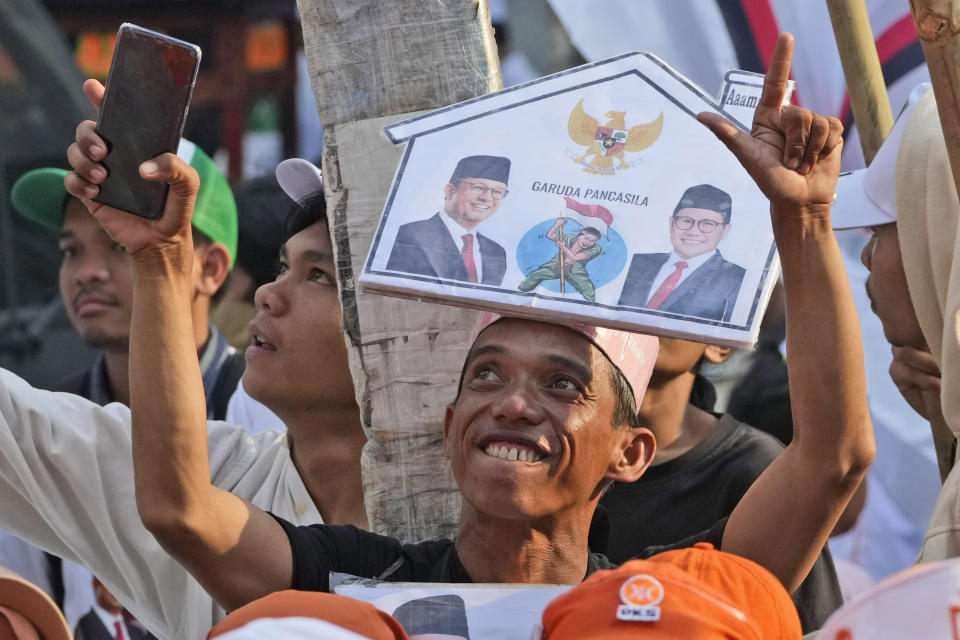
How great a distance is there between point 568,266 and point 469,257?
0.18 m

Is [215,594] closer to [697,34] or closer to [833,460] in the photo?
[833,460]

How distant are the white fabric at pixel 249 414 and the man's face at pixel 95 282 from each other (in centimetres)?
46

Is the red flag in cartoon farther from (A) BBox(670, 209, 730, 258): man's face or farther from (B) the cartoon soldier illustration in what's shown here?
(A) BBox(670, 209, 730, 258): man's face

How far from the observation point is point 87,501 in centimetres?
314

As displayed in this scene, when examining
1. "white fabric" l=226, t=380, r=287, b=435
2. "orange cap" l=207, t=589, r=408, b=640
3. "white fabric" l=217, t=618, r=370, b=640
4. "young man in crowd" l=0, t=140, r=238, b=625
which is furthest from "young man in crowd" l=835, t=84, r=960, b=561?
"young man in crowd" l=0, t=140, r=238, b=625

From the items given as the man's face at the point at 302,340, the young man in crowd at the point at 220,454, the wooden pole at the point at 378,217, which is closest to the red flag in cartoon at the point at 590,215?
the wooden pole at the point at 378,217

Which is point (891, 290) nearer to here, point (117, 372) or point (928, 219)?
point (928, 219)

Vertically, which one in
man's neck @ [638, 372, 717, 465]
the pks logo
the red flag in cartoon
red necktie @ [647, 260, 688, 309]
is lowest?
man's neck @ [638, 372, 717, 465]

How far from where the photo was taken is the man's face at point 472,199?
9.59 ft

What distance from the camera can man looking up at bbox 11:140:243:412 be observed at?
491 cm

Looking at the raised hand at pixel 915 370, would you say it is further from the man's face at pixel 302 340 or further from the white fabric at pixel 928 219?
the man's face at pixel 302 340

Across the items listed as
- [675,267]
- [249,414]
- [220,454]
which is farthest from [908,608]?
[249,414]

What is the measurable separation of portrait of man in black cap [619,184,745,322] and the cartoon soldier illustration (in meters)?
0.07

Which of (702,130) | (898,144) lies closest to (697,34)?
(898,144)
